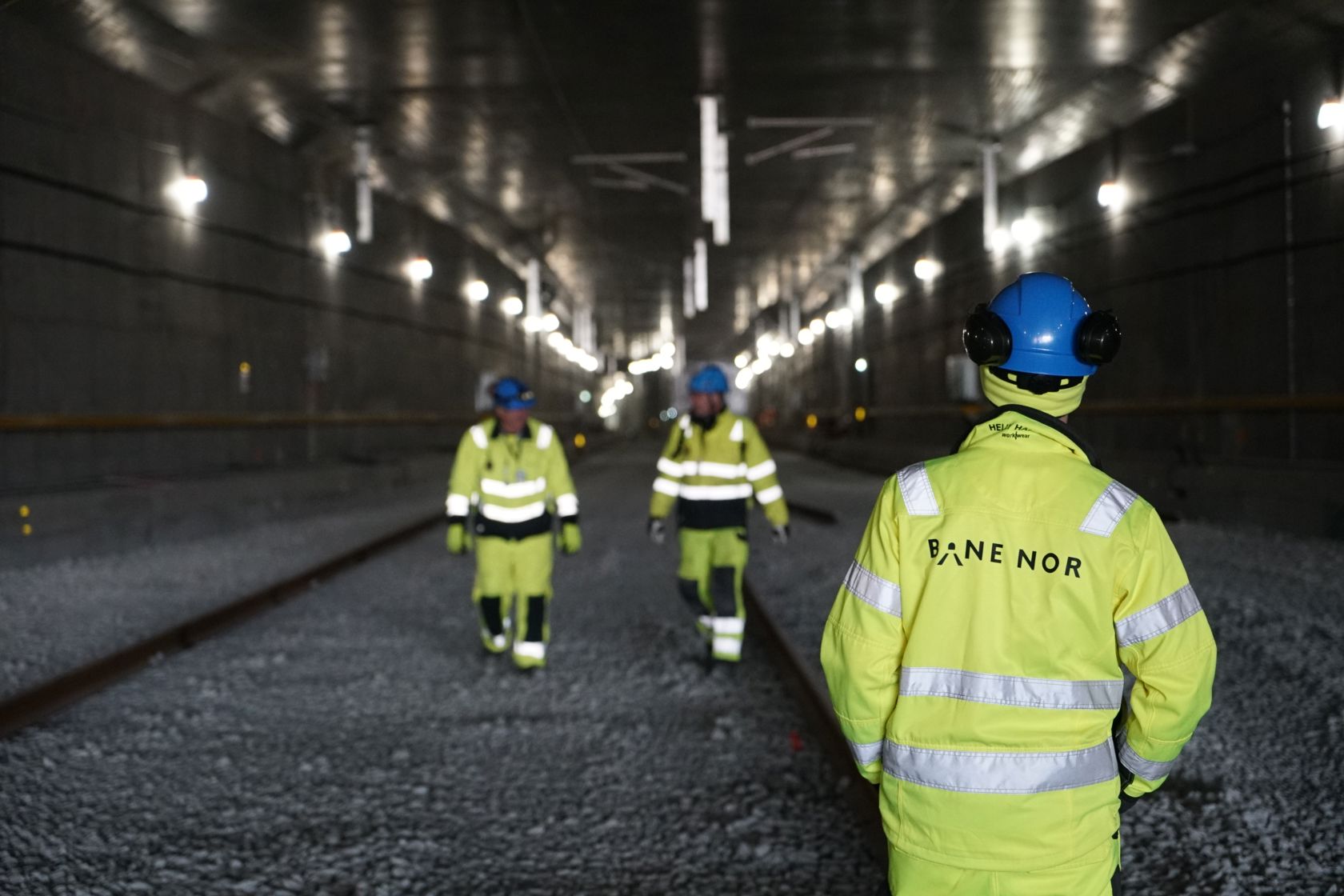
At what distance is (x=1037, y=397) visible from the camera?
2.00 meters

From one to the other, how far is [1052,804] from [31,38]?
41.0 feet

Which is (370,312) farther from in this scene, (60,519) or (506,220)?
(60,519)

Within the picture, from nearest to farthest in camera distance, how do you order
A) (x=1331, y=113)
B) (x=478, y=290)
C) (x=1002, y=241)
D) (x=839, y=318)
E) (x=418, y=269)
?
(x=1331, y=113), (x=1002, y=241), (x=418, y=269), (x=478, y=290), (x=839, y=318)

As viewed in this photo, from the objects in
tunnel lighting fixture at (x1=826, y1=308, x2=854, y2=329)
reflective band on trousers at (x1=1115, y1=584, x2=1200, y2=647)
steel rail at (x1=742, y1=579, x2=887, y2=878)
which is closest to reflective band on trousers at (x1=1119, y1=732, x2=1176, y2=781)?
reflective band on trousers at (x1=1115, y1=584, x2=1200, y2=647)

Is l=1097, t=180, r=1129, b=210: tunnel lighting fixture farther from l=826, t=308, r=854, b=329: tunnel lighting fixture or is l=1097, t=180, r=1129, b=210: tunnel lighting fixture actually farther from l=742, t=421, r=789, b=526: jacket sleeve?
l=826, t=308, r=854, b=329: tunnel lighting fixture

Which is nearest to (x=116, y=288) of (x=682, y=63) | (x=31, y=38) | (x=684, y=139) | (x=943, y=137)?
(x=31, y=38)

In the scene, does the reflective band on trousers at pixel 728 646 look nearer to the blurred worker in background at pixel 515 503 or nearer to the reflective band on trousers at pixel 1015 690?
the blurred worker in background at pixel 515 503

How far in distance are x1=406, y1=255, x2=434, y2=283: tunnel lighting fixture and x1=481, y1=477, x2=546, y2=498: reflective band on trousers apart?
17.8m

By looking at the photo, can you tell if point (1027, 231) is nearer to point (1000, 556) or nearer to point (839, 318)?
point (839, 318)

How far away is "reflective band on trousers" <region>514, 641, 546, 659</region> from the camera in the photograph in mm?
6320

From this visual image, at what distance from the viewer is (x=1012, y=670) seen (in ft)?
6.17

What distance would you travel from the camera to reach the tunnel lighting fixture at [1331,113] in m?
10.8

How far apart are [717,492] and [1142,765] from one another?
439 centimetres

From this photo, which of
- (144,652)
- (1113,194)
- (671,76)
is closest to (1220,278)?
(1113,194)
